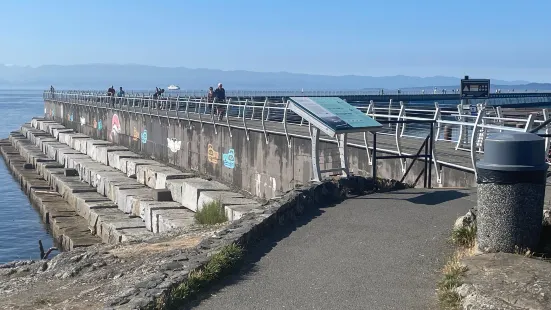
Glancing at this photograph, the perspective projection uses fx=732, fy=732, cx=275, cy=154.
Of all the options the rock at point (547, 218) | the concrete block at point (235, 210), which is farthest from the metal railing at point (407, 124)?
the rock at point (547, 218)

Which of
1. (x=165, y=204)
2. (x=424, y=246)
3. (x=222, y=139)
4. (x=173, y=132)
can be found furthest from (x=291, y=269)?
(x=173, y=132)

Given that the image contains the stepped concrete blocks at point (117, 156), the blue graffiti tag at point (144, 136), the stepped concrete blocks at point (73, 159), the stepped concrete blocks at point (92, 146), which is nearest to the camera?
the stepped concrete blocks at point (117, 156)

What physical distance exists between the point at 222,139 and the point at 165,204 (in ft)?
15.1

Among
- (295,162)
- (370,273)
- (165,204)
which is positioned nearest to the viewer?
(370,273)

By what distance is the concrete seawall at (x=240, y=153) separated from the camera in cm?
1697

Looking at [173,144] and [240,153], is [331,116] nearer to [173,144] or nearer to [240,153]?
[240,153]

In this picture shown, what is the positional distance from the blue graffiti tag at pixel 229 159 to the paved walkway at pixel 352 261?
13.5 m

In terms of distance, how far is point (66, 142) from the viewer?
50.1 metres

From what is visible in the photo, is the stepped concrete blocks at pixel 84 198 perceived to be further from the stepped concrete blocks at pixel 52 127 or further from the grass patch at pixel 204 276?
the stepped concrete blocks at pixel 52 127

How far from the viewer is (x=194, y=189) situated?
21.6 meters

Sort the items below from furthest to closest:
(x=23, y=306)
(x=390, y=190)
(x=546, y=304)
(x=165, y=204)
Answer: (x=165, y=204)
(x=390, y=190)
(x=23, y=306)
(x=546, y=304)

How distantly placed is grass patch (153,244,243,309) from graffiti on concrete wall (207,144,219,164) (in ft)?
58.3

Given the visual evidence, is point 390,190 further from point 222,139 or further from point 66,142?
point 66,142

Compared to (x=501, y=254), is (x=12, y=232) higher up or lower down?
lower down
